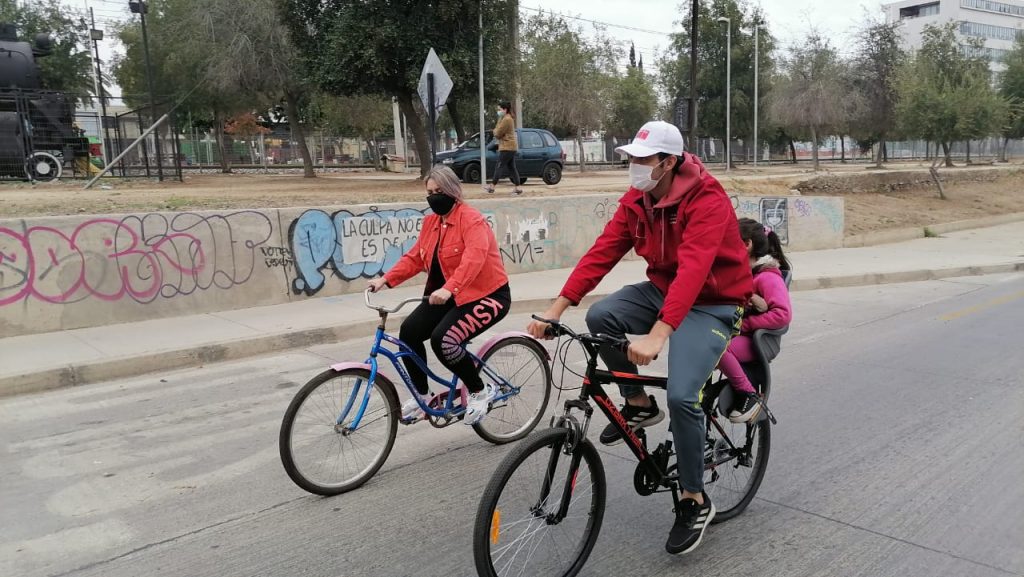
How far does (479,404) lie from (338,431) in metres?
0.94

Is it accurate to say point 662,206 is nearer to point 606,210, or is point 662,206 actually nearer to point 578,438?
point 578,438

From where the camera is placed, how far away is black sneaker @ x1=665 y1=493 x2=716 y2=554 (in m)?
3.40

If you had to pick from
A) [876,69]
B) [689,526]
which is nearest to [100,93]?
[689,526]

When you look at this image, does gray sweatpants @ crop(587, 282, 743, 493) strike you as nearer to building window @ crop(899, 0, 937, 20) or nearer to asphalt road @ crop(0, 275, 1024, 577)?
asphalt road @ crop(0, 275, 1024, 577)

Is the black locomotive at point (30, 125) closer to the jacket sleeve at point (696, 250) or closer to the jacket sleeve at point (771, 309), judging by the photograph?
the jacket sleeve at point (771, 309)

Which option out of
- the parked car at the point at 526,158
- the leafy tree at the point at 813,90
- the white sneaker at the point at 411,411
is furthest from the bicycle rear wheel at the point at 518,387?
the leafy tree at the point at 813,90

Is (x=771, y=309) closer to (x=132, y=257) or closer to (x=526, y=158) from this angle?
(x=132, y=257)

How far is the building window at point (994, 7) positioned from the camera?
3651 inches

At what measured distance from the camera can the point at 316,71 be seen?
747 inches

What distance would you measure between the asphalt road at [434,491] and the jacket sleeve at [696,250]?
4.17ft

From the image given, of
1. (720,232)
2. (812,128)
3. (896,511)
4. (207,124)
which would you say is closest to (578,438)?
(720,232)

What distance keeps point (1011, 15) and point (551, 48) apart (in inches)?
3477

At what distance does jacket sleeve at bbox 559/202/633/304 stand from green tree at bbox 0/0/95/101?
36083mm

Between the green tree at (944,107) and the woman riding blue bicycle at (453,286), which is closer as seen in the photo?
the woman riding blue bicycle at (453,286)
